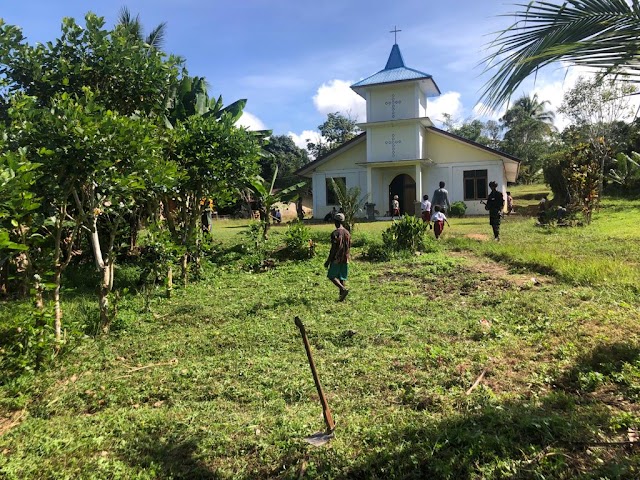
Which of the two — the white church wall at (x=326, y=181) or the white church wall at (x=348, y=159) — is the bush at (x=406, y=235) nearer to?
the white church wall at (x=326, y=181)

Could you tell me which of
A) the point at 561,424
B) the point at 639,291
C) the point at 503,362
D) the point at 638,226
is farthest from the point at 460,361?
the point at 638,226

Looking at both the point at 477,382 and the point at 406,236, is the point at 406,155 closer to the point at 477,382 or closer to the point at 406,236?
the point at 406,236

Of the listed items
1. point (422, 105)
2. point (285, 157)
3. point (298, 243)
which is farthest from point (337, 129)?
point (298, 243)

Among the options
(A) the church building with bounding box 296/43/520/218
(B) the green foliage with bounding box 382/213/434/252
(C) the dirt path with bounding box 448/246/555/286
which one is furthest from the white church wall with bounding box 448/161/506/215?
(B) the green foliage with bounding box 382/213/434/252

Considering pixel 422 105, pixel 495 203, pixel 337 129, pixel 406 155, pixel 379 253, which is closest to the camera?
pixel 379 253

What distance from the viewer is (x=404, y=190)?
24906mm

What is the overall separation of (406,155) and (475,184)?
3737 millimetres

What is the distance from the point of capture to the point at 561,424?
3039 millimetres

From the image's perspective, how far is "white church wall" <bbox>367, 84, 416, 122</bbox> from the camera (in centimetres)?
2308

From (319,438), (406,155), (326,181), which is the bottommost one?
(319,438)

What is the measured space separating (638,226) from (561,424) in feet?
44.1

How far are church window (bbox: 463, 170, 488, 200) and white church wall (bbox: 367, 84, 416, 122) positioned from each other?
4122 millimetres

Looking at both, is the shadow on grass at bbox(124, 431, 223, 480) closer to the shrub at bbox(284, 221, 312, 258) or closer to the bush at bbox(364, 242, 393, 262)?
the bush at bbox(364, 242, 393, 262)

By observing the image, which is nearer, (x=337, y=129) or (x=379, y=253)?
(x=379, y=253)
